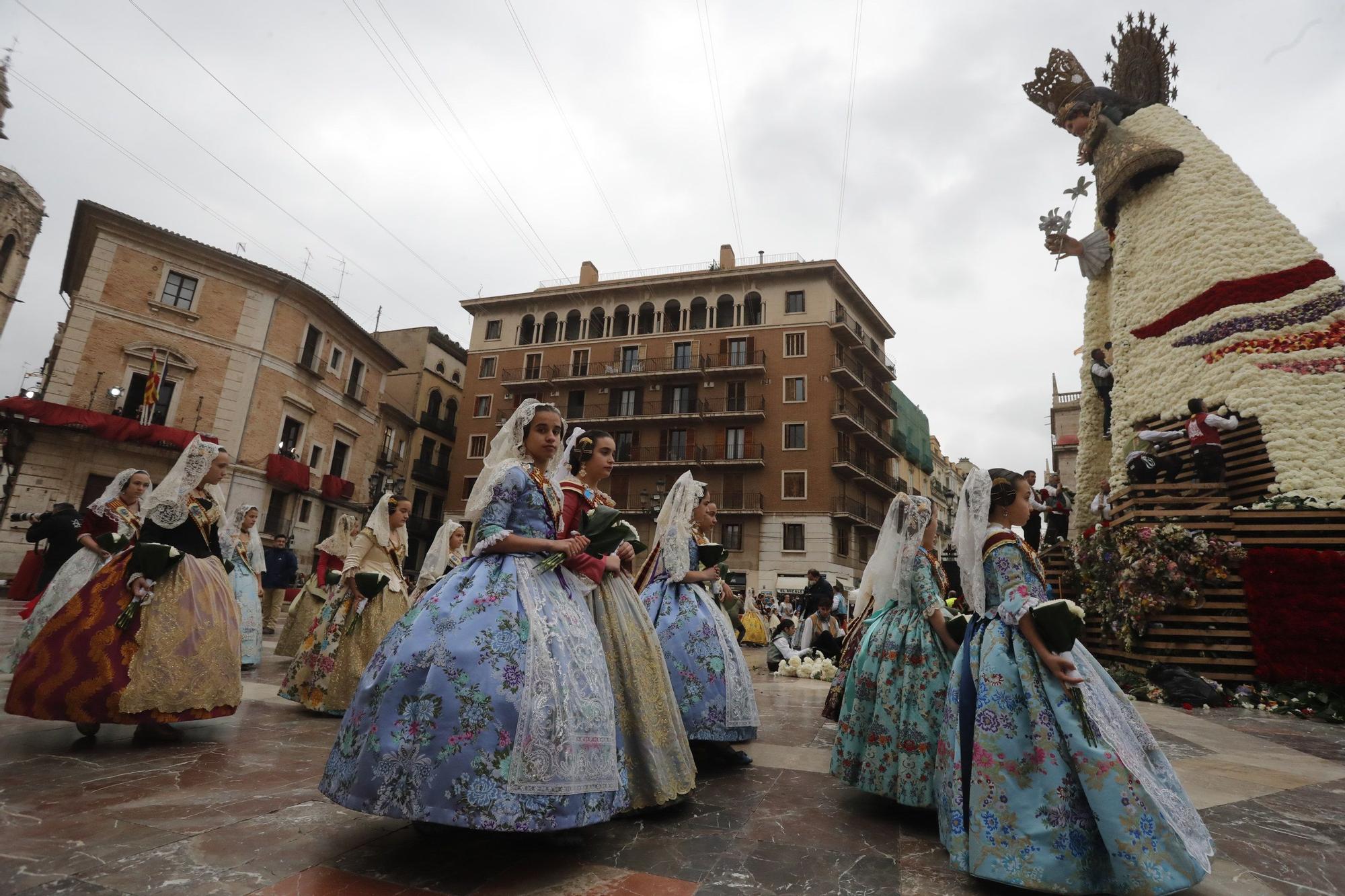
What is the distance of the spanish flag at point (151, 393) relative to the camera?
20625 mm

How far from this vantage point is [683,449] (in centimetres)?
3316

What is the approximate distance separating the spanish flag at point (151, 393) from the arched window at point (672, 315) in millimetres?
21865

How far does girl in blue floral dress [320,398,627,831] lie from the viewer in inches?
89.7

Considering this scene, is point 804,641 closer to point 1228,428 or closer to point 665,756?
point 1228,428

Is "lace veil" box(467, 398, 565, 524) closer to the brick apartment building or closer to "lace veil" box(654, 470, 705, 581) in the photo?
"lace veil" box(654, 470, 705, 581)

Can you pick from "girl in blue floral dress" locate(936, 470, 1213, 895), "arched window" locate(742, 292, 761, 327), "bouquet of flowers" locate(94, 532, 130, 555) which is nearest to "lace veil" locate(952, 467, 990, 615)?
"girl in blue floral dress" locate(936, 470, 1213, 895)

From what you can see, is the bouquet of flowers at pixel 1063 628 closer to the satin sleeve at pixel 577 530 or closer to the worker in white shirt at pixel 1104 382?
the satin sleeve at pixel 577 530

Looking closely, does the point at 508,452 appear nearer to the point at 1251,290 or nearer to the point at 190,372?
the point at 1251,290

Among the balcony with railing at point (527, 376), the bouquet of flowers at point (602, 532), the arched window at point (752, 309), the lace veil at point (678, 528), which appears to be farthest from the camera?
the balcony with railing at point (527, 376)

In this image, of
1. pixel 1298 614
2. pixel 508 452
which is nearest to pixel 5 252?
pixel 508 452

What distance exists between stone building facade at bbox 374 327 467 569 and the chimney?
16317 millimetres

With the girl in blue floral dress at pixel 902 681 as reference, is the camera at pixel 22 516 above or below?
above

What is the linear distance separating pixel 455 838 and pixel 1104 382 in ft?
48.1

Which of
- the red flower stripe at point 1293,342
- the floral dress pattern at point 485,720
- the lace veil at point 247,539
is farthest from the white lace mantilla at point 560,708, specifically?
the red flower stripe at point 1293,342
